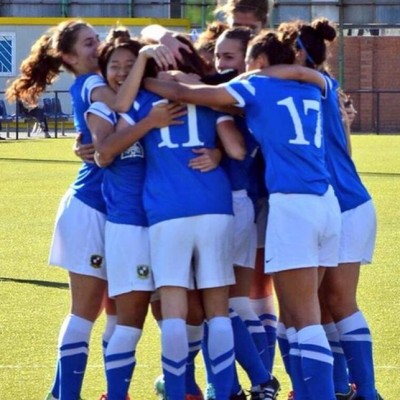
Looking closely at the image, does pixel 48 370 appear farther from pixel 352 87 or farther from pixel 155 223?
pixel 352 87

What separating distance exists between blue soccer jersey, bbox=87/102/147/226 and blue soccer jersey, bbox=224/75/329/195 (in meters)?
0.53

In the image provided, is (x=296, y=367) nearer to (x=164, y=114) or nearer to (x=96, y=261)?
(x=96, y=261)

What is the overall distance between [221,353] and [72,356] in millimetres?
738

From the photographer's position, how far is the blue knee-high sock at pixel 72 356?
19.3 ft

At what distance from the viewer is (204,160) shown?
5625 mm

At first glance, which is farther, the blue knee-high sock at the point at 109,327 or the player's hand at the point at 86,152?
the blue knee-high sock at the point at 109,327

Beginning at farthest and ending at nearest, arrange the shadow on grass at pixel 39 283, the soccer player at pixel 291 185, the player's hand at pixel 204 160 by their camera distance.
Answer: the shadow on grass at pixel 39 283
the player's hand at pixel 204 160
the soccer player at pixel 291 185

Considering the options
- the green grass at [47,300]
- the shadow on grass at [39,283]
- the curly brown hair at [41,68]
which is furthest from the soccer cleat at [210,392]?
the shadow on grass at [39,283]

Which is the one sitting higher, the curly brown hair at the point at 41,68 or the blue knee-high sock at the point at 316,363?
the curly brown hair at the point at 41,68

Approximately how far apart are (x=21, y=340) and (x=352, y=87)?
3486cm

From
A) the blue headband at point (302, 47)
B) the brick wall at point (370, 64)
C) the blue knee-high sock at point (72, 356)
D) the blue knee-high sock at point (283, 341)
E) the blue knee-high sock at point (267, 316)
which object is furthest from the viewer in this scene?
the brick wall at point (370, 64)

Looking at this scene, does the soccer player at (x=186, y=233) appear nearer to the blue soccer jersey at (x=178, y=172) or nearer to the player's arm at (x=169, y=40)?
the blue soccer jersey at (x=178, y=172)

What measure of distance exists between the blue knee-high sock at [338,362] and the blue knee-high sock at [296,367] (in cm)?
39

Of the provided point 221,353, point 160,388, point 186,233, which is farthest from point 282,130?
point 160,388
